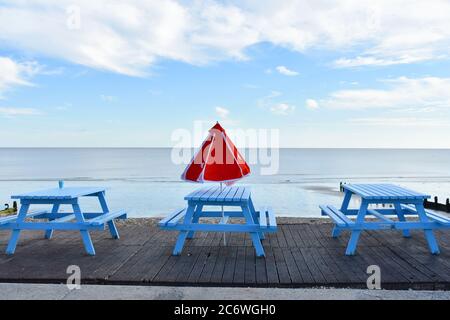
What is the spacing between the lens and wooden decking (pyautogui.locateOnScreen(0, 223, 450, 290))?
14.5 ft

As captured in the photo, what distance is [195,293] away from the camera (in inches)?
160

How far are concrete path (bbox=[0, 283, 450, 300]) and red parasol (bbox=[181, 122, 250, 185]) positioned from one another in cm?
182

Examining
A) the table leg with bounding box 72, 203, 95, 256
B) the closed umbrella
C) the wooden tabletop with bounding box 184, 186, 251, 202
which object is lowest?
the table leg with bounding box 72, 203, 95, 256

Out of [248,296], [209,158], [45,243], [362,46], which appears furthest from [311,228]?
[362,46]

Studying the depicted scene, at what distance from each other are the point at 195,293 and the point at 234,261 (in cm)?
124

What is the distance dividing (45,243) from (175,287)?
3.31 m

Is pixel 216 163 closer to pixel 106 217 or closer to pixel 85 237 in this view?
pixel 106 217

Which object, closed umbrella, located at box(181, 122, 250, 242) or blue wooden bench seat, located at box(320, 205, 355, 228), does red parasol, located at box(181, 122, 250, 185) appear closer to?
closed umbrella, located at box(181, 122, 250, 242)

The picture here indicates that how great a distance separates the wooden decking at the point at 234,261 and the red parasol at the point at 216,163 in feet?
3.94

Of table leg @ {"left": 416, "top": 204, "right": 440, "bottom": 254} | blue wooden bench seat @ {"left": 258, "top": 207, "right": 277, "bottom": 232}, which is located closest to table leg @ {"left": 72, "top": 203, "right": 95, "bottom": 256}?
blue wooden bench seat @ {"left": 258, "top": 207, "right": 277, "bottom": 232}

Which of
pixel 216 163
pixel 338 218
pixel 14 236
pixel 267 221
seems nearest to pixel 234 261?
pixel 267 221

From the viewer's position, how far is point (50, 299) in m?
3.90

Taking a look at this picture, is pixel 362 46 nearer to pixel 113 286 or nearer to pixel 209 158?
pixel 209 158

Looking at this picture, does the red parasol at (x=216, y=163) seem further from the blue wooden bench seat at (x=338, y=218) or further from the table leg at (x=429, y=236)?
the table leg at (x=429, y=236)
